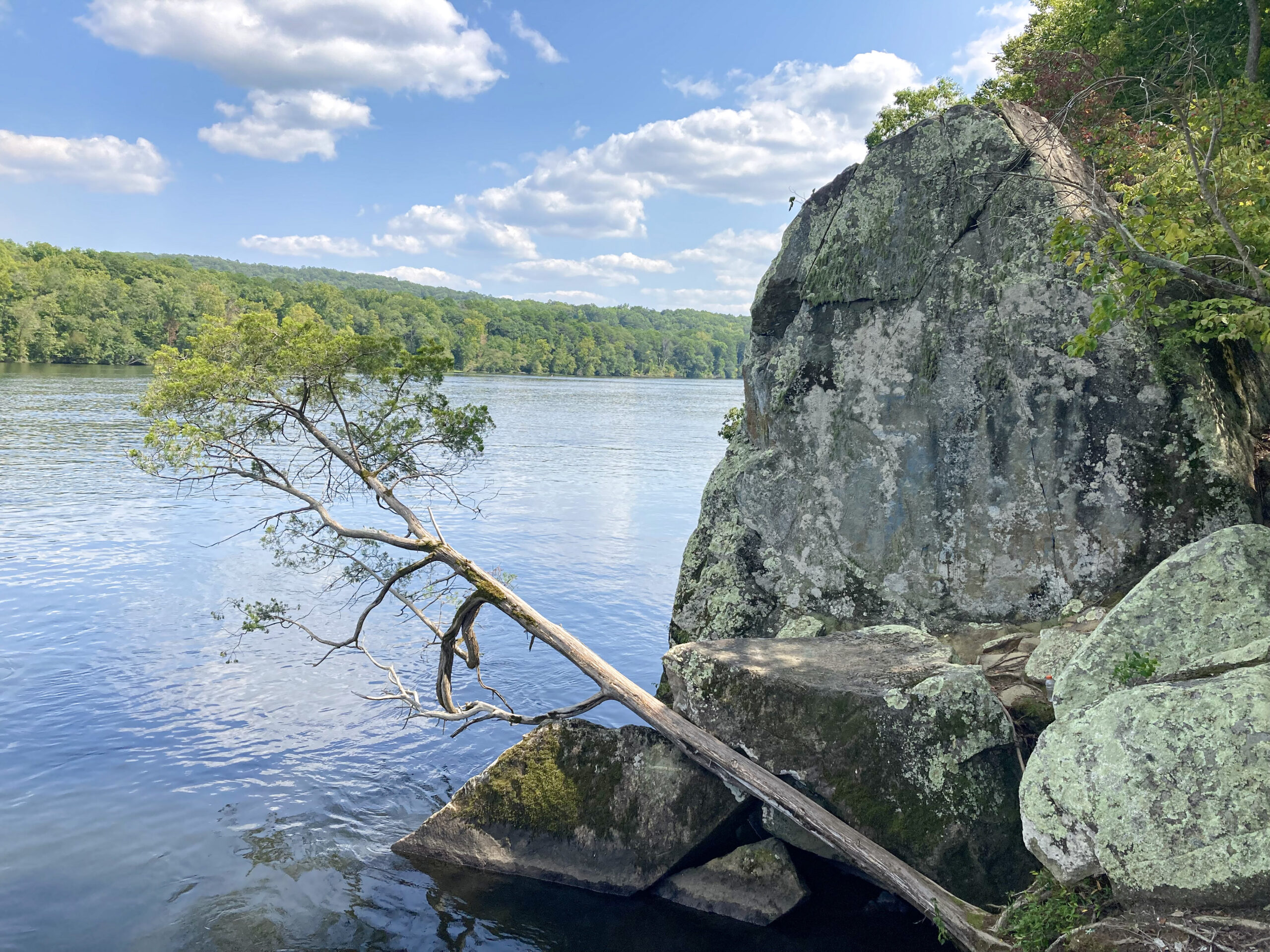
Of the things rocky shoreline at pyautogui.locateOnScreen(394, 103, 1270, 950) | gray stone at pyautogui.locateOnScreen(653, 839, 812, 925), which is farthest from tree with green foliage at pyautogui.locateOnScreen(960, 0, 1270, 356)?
gray stone at pyautogui.locateOnScreen(653, 839, 812, 925)

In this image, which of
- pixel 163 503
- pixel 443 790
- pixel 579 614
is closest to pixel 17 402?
pixel 163 503

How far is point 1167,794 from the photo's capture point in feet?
23.0

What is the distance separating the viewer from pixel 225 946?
9703mm

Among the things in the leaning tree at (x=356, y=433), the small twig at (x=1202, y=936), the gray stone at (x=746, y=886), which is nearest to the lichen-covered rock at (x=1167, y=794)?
the small twig at (x=1202, y=936)

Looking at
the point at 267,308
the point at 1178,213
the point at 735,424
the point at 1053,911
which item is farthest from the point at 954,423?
the point at 267,308

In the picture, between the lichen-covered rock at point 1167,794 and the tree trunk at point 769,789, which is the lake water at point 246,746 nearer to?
the tree trunk at point 769,789

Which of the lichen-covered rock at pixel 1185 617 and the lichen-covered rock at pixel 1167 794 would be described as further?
the lichen-covered rock at pixel 1185 617

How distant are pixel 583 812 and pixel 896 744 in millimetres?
4056

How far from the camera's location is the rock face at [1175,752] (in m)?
6.72

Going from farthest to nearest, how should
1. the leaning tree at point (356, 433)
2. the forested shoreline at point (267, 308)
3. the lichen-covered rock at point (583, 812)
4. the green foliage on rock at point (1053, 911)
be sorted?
the forested shoreline at point (267, 308), the leaning tree at point (356, 433), the lichen-covered rock at point (583, 812), the green foliage on rock at point (1053, 911)

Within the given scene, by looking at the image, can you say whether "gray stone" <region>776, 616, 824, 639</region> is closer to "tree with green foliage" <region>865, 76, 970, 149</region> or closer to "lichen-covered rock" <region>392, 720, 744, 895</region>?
"lichen-covered rock" <region>392, 720, 744, 895</region>

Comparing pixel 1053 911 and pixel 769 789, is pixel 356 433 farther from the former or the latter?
pixel 1053 911

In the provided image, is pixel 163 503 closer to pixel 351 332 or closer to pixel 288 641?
pixel 288 641

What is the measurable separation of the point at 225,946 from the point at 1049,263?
13.3m
